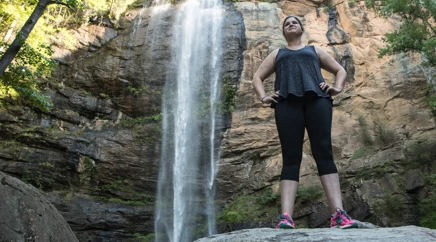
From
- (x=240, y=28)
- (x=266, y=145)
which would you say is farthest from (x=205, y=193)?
(x=240, y=28)

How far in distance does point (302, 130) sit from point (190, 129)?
10.2 metres

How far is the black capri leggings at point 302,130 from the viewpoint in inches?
108

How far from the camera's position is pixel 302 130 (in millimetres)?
2814

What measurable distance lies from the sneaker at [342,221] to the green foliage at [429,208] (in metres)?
6.71

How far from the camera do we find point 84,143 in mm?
12031

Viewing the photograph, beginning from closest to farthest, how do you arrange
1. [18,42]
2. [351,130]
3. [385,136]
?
[18,42], [385,136], [351,130]

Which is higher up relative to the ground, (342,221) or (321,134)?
(321,134)

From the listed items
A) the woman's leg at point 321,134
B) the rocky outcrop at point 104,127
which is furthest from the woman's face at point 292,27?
the rocky outcrop at point 104,127

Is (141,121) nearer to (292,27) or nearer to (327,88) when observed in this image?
(292,27)

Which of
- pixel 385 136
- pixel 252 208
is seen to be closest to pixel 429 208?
pixel 385 136

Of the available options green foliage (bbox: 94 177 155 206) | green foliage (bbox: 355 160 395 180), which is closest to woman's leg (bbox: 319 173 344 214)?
green foliage (bbox: 355 160 395 180)

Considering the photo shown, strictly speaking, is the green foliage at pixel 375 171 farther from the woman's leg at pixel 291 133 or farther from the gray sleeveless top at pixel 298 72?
the woman's leg at pixel 291 133

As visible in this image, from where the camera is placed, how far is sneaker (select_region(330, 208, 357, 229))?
2.37 meters

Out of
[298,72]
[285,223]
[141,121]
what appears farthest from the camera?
[141,121]
